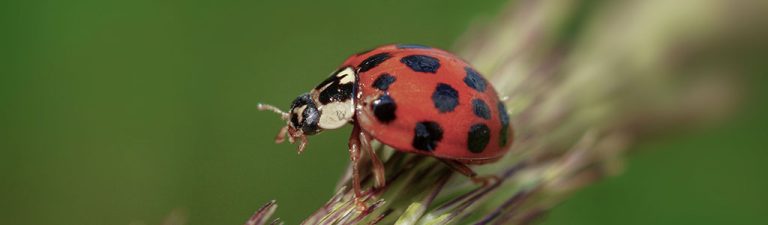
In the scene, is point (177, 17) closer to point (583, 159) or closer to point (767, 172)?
point (583, 159)

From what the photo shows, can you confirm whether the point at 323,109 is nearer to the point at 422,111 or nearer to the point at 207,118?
the point at 422,111

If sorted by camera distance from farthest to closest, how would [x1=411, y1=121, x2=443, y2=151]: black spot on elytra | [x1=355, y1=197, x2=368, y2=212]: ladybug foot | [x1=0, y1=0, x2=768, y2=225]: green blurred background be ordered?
1. [x1=0, y1=0, x2=768, y2=225]: green blurred background
2. [x1=411, y1=121, x2=443, y2=151]: black spot on elytra
3. [x1=355, y1=197, x2=368, y2=212]: ladybug foot

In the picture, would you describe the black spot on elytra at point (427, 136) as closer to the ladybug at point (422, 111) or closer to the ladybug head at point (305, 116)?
the ladybug at point (422, 111)

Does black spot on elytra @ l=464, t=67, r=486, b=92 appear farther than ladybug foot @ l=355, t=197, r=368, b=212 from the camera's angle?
Yes

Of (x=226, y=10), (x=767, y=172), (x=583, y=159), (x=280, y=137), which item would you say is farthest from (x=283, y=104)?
(x=767, y=172)


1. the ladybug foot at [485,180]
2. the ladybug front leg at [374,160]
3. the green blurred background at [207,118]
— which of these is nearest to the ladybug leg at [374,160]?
the ladybug front leg at [374,160]

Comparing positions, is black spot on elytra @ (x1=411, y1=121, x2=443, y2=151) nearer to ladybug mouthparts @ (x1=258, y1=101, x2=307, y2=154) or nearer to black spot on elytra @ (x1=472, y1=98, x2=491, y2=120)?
black spot on elytra @ (x1=472, y1=98, x2=491, y2=120)

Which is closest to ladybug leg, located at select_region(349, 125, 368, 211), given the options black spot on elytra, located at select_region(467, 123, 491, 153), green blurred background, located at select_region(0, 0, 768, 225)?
black spot on elytra, located at select_region(467, 123, 491, 153)

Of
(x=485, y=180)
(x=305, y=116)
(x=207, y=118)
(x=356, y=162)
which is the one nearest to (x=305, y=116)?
(x=305, y=116)
